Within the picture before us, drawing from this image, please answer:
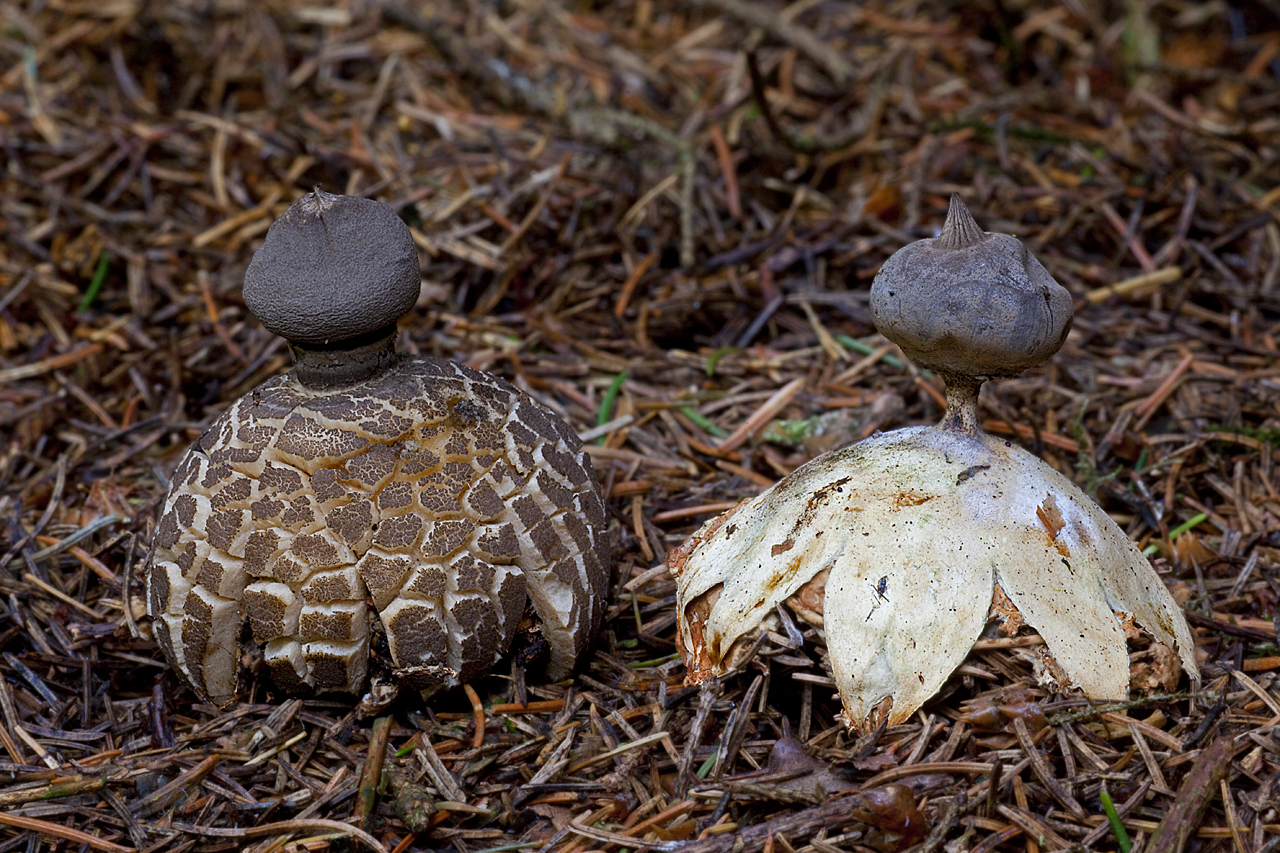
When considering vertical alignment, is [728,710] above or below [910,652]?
below

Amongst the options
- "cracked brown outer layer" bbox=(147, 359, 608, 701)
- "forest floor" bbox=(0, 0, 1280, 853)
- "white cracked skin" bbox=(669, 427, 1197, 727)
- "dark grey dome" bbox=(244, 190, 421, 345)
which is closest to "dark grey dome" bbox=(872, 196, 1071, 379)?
"white cracked skin" bbox=(669, 427, 1197, 727)

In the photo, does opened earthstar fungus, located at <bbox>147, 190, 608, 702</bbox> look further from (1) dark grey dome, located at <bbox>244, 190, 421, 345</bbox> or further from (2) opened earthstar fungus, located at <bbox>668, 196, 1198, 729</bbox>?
(2) opened earthstar fungus, located at <bbox>668, 196, 1198, 729</bbox>

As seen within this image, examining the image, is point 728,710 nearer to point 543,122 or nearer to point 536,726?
point 536,726

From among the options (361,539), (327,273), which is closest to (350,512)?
(361,539)

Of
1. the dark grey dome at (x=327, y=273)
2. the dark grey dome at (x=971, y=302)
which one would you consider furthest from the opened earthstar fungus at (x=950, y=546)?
the dark grey dome at (x=327, y=273)

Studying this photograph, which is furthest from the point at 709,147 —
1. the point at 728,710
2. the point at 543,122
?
the point at 728,710

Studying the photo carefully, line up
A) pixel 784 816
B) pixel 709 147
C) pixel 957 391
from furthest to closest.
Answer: pixel 709 147 → pixel 957 391 → pixel 784 816

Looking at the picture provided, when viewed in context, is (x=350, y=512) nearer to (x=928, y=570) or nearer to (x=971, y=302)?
(x=928, y=570)
